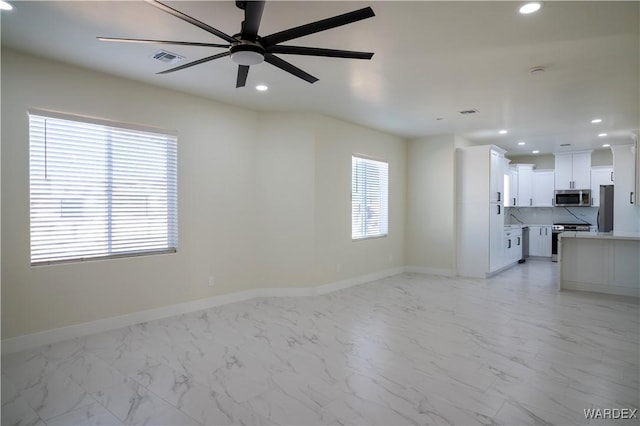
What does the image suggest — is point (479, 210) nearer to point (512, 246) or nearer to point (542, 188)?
point (512, 246)

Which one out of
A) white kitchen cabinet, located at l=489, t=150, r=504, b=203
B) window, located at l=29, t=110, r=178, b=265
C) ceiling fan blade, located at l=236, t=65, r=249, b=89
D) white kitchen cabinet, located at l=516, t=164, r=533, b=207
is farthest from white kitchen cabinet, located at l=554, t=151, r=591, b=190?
window, located at l=29, t=110, r=178, b=265

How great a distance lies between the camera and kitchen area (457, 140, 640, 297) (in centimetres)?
577

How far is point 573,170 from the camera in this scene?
8984 millimetres

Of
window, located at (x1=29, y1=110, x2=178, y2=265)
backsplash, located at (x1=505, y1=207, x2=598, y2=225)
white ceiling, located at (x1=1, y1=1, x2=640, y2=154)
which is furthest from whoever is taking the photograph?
backsplash, located at (x1=505, y1=207, x2=598, y2=225)

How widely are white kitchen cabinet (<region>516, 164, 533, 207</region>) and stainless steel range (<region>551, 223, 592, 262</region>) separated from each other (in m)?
0.84

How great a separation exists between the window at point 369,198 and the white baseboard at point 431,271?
3.77 ft

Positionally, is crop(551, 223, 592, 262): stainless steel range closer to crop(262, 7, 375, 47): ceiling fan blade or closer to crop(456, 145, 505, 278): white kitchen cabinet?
crop(456, 145, 505, 278): white kitchen cabinet

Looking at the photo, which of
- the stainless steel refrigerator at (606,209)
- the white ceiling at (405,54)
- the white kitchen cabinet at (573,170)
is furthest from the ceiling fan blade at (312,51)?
the white kitchen cabinet at (573,170)

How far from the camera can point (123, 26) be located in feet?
9.53

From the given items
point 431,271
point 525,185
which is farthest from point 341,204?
point 525,185

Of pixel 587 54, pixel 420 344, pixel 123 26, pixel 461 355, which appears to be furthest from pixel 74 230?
pixel 587 54

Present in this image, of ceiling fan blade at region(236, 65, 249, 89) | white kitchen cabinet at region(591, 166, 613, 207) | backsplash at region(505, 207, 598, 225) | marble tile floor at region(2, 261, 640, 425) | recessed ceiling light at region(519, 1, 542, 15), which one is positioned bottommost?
marble tile floor at region(2, 261, 640, 425)

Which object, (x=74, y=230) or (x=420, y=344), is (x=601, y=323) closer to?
(x=420, y=344)

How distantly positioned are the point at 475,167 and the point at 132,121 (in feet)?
19.6
